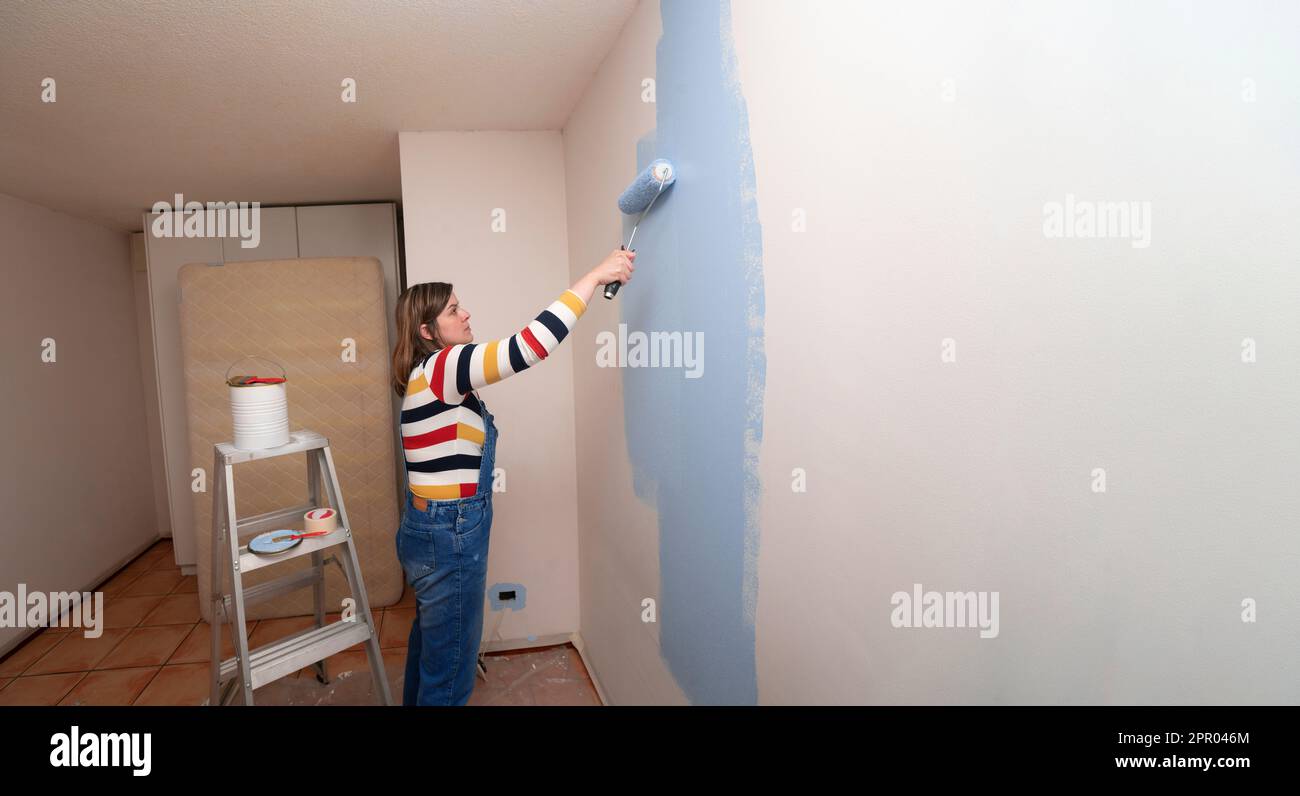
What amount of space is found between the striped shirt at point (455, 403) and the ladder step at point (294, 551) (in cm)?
29

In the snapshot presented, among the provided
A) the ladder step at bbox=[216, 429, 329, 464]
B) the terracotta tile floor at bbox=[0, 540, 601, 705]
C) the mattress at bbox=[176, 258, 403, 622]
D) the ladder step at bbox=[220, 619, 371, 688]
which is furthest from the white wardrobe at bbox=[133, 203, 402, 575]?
the ladder step at bbox=[220, 619, 371, 688]

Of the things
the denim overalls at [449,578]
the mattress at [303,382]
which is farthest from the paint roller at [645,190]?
the mattress at [303,382]

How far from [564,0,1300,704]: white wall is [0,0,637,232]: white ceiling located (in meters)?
1.03

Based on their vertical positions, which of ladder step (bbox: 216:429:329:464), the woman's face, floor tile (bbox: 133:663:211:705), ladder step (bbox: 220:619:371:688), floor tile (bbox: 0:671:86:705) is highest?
the woman's face

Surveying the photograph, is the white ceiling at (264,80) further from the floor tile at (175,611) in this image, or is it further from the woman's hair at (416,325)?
the floor tile at (175,611)

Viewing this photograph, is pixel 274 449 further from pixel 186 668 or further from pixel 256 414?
pixel 186 668

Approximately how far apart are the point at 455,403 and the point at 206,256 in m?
2.82

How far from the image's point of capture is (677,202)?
4.80 ft

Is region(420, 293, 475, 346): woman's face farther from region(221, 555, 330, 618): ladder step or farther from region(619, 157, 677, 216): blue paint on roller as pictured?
region(221, 555, 330, 618): ladder step

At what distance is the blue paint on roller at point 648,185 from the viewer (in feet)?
4.74

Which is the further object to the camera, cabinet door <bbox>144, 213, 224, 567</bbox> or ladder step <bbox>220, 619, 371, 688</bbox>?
cabinet door <bbox>144, 213, 224, 567</bbox>

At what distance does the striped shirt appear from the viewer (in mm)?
1564

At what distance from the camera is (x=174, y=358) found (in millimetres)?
3676
